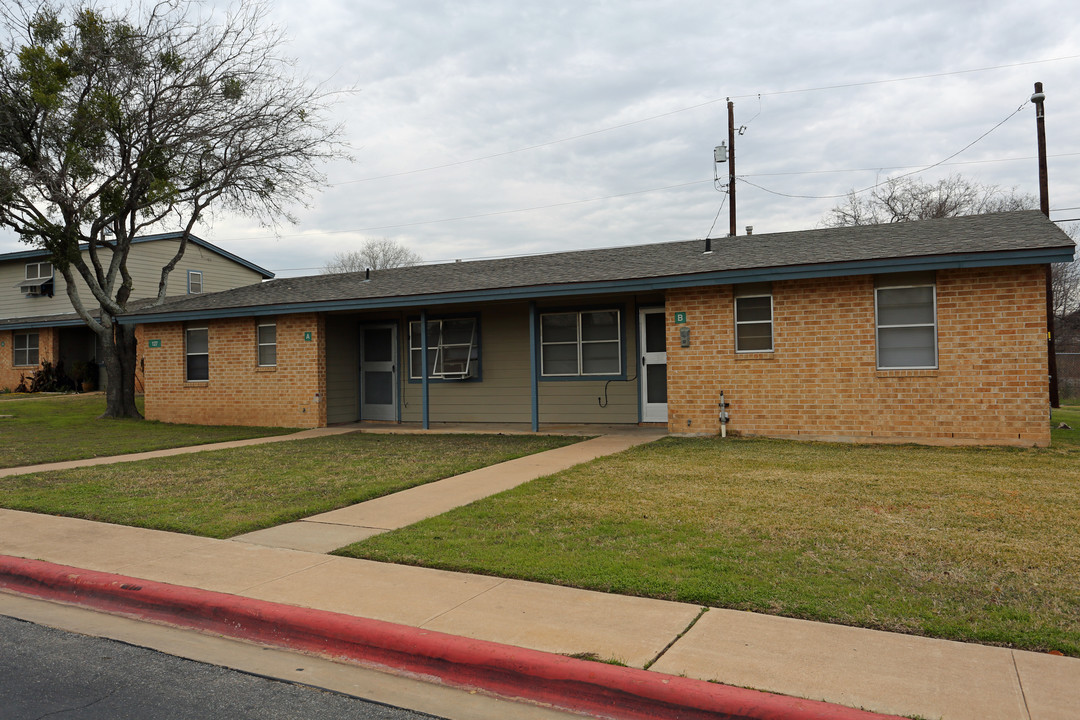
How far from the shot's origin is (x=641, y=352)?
15.3 m

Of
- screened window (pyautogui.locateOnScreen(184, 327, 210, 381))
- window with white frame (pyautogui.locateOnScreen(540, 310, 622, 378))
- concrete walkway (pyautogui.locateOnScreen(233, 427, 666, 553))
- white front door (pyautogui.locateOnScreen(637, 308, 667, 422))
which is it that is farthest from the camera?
screened window (pyautogui.locateOnScreen(184, 327, 210, 381))

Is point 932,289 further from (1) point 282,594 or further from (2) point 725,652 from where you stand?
(1) point 282,594

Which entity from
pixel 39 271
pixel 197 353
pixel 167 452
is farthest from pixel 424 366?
pixel 39 271

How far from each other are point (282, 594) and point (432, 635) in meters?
1.36

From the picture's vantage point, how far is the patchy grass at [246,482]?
300 inches

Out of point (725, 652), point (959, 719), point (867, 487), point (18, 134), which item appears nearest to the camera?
point (959, 719)

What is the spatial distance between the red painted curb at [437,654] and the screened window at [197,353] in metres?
13.2

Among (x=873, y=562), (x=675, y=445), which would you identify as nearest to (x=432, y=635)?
(x=873, y=562)

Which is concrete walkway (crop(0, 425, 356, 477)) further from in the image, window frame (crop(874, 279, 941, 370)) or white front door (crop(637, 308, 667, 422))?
window frame (crop(874, 279, 941, 370))

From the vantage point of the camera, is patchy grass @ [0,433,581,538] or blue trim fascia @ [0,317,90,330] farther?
blue trim fascia @ [0,317,90,330]

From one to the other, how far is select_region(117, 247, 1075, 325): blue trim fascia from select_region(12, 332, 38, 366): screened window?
49.8 ft

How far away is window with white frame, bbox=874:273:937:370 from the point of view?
1189 cm

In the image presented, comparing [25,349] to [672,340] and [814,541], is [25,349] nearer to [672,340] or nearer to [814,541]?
[672,340]

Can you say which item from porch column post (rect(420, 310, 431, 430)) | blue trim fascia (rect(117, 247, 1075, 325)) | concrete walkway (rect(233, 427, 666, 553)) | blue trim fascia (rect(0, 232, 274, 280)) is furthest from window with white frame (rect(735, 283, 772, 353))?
blue trim fascia (rect(0, 232, 274, 280))
